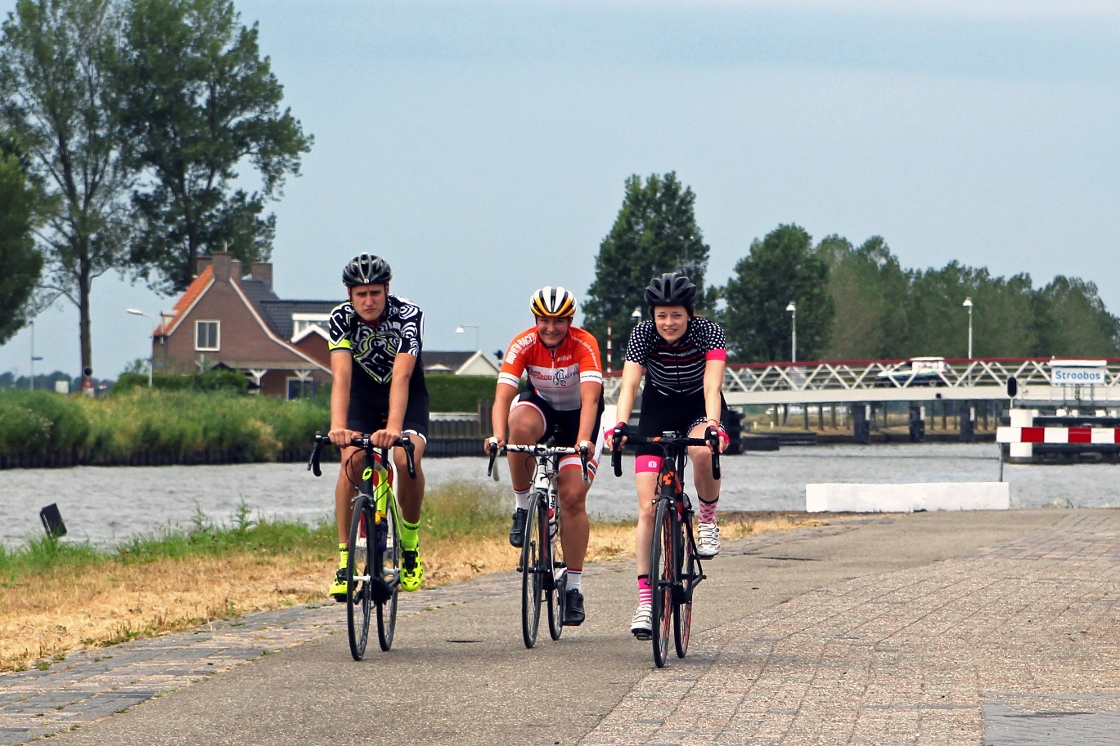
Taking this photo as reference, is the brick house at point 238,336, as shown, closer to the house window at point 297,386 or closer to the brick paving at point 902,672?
the house window at point 297,386

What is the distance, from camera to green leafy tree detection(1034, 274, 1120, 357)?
414 feet

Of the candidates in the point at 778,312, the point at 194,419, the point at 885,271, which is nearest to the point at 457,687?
the point at 194,419

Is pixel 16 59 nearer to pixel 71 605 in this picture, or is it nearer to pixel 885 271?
pixel 71 605

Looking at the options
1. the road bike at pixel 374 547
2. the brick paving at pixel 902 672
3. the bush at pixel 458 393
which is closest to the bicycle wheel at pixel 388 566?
the road bike at pixel 374 547

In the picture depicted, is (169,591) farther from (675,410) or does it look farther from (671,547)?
(671,547)

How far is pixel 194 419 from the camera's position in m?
49.3

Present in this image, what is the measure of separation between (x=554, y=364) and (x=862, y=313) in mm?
107690

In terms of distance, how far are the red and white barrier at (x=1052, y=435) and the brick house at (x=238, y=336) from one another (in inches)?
2075

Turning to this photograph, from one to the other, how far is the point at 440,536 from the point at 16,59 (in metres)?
50.6

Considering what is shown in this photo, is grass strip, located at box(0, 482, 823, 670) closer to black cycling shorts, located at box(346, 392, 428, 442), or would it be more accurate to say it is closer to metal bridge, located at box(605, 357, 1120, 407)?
black cycling shorts, located at box(346, 392, 428, 442)

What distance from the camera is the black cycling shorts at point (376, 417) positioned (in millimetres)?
8039

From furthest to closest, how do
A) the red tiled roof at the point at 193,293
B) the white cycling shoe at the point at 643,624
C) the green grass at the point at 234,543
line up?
1. the red tiled roof at the point at 193,293
2. the green grass at the point at 234,543
3. the white cycling shoe at the point at 643,624

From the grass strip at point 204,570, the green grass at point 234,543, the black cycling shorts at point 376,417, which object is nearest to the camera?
the black cycling shorts at point 376,417

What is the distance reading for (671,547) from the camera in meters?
7.38
